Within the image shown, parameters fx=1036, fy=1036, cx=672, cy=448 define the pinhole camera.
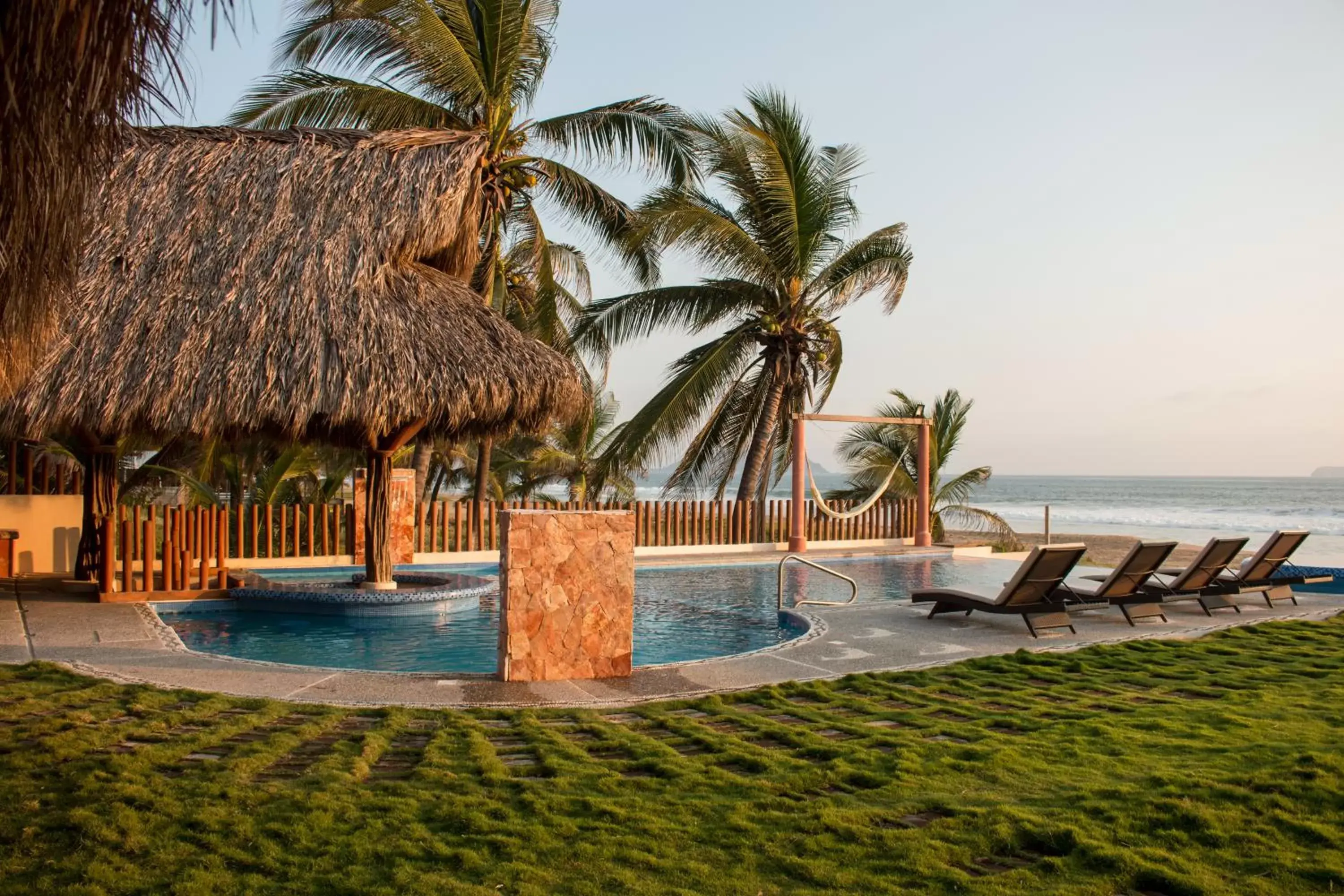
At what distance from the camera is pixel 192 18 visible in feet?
8.38

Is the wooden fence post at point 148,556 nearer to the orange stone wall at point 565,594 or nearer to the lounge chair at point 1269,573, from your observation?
the orange stone wall at point 565,594

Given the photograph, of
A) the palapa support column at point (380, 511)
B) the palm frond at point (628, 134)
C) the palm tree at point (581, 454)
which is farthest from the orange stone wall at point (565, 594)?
the palm tree at point (581, 454)

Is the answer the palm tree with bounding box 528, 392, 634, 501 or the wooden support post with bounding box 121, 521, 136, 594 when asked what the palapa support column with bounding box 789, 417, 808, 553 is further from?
the wooden support post with bounding box 121, 521, 136, 594

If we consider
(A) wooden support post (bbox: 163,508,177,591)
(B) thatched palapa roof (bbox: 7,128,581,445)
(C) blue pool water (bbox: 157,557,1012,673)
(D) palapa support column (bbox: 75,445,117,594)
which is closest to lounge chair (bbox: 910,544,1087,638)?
(C) blue pool water (bbox: 157,557,1012,673)

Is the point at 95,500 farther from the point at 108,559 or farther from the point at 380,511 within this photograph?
the point at 380,511

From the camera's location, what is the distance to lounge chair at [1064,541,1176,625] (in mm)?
8406

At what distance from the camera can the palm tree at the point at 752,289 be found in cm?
1627

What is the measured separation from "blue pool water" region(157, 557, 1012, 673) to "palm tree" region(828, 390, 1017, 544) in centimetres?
709

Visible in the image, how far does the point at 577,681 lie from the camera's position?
19.5 ft

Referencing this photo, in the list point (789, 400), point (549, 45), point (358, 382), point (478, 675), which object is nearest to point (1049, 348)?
point (789, 400)

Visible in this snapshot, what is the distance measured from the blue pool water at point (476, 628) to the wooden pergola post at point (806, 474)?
8.29 feet

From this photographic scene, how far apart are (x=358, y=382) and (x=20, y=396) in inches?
111

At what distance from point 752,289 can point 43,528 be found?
10.5 m

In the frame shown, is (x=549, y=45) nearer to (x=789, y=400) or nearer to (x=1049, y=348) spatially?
(x=789, y=400)
